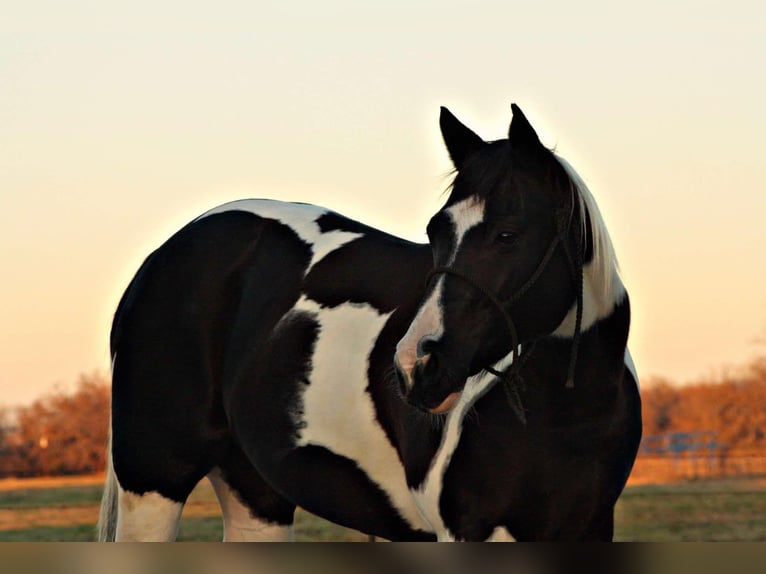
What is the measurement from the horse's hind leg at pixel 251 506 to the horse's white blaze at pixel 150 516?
30cm

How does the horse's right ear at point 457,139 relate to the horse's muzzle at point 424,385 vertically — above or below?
above

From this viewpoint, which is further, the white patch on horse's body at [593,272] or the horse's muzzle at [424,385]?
the white patch on horse's body at [593,272]

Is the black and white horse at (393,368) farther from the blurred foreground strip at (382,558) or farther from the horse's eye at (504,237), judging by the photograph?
the blurred foreground strip at (382,558)

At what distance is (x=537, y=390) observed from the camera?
350 cm

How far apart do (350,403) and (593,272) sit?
118 centimetres

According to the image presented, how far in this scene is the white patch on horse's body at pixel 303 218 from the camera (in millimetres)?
4609

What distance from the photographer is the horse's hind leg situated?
5.08m

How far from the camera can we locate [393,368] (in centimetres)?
383

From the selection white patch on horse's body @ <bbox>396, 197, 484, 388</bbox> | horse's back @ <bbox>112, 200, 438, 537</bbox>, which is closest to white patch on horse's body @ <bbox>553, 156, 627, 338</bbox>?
white patch on horse's body @ <bbox>396, 197, 484, 388</bbox>

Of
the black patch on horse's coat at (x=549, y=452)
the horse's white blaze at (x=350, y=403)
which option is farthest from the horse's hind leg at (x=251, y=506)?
the black patch on horse's coat at (x=549, y=452)

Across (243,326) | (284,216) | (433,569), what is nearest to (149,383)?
(243,326)

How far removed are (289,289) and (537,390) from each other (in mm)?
1451

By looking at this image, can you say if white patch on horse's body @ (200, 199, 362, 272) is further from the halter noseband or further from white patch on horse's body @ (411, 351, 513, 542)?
the halter noseband

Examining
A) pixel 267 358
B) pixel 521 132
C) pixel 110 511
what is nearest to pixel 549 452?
pixel 521 132
